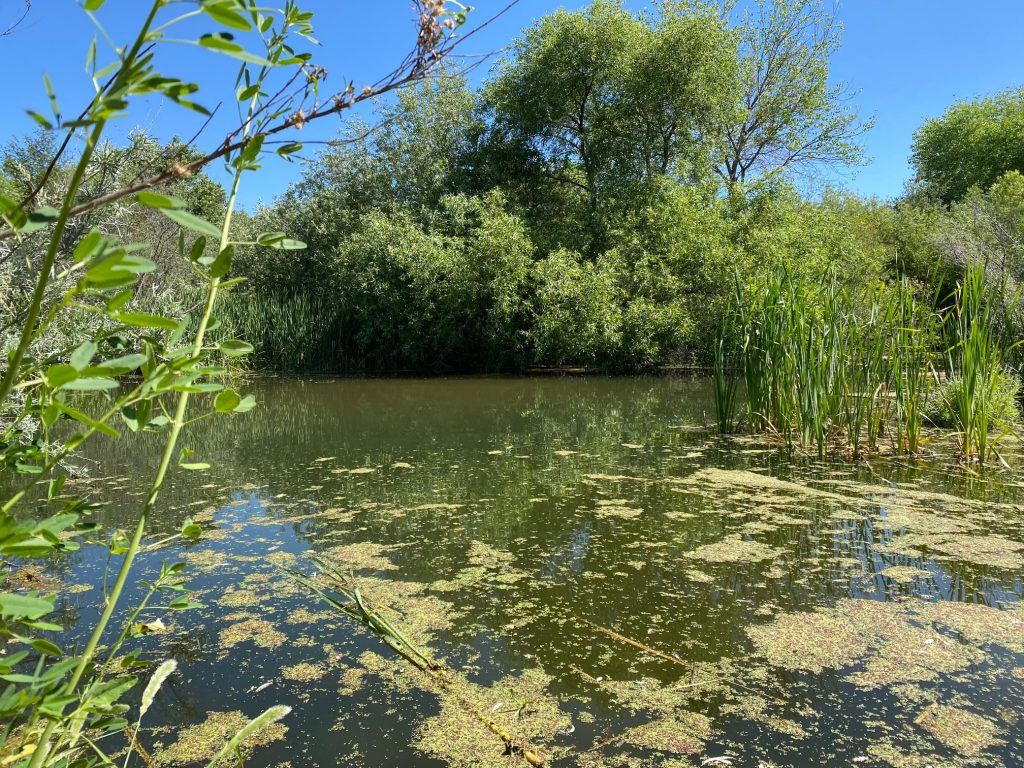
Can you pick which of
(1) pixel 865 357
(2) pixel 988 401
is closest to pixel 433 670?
(1) pixel 865 357

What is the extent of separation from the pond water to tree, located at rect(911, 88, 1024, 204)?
21406mm

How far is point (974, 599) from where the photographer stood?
2338mm

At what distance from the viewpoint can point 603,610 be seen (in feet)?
7.57

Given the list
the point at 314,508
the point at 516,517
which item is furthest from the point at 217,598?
the point at 516,517

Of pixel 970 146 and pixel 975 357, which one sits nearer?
pixel 975 357

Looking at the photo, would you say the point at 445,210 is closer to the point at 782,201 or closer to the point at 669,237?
the point at 669,237

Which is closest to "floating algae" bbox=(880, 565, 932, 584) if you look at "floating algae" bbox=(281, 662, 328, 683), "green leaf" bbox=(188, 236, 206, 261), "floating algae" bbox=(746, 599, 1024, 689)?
"floating algae" bbox=(746, 599, 1024, 689)

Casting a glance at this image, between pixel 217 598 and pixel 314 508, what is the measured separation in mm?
1152

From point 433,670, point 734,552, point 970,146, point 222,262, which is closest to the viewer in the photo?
point 222,262

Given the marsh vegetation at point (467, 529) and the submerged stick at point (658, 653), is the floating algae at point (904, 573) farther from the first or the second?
the submerged stick at point (658, 653)

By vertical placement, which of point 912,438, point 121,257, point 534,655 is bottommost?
point 534,655

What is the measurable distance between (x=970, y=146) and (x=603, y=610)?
25.8 meters

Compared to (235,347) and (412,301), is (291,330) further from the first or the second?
(235,347)

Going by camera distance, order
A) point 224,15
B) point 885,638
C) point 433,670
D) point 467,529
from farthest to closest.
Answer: point 467,529 < point 885,638 < point 433,670 < point 224,15
